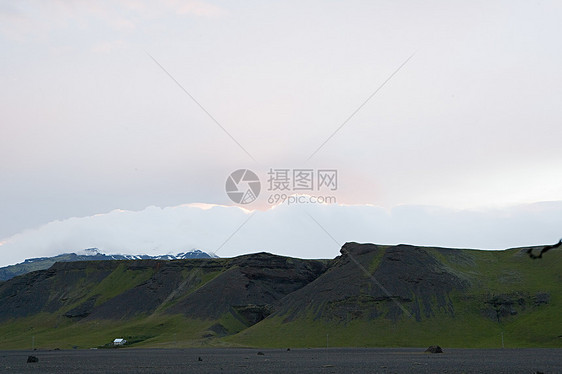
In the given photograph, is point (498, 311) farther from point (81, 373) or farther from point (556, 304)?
point (81, 373)

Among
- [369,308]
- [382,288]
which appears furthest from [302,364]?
[382,288]

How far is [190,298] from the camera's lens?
185125 millimetres

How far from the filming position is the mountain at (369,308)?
130500 mm

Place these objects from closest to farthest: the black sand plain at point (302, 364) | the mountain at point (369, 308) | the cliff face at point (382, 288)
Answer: the black sand plain at point (302, 364) < the mountain at point (369, 308) < the cliff face at point (382, 288)

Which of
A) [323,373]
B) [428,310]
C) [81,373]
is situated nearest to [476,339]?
[428,310]

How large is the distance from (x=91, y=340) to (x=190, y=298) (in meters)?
32.7

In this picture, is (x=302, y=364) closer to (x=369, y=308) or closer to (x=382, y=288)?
(x=369, y=308)

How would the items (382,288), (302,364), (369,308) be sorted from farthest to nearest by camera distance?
(382,288)
(369,308)
(302,364)

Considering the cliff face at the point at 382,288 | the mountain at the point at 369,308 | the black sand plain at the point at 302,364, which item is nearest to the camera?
the black sand plain at the point at 302,364

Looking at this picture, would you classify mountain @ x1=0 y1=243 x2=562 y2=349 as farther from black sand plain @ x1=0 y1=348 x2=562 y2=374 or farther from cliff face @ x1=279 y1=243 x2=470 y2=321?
black sand plain @ x1=0 y1=348 x2=562 y2=374

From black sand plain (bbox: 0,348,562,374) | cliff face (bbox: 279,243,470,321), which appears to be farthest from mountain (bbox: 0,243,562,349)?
black sand plain (bbox: 0,348,562,374)

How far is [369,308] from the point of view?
142125 millimetres

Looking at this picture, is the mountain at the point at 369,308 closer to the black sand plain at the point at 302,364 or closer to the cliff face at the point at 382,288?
the cliff face at the point at 382,288

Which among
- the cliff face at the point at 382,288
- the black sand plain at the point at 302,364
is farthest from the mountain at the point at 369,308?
the black sand plain at the point at 302,364
